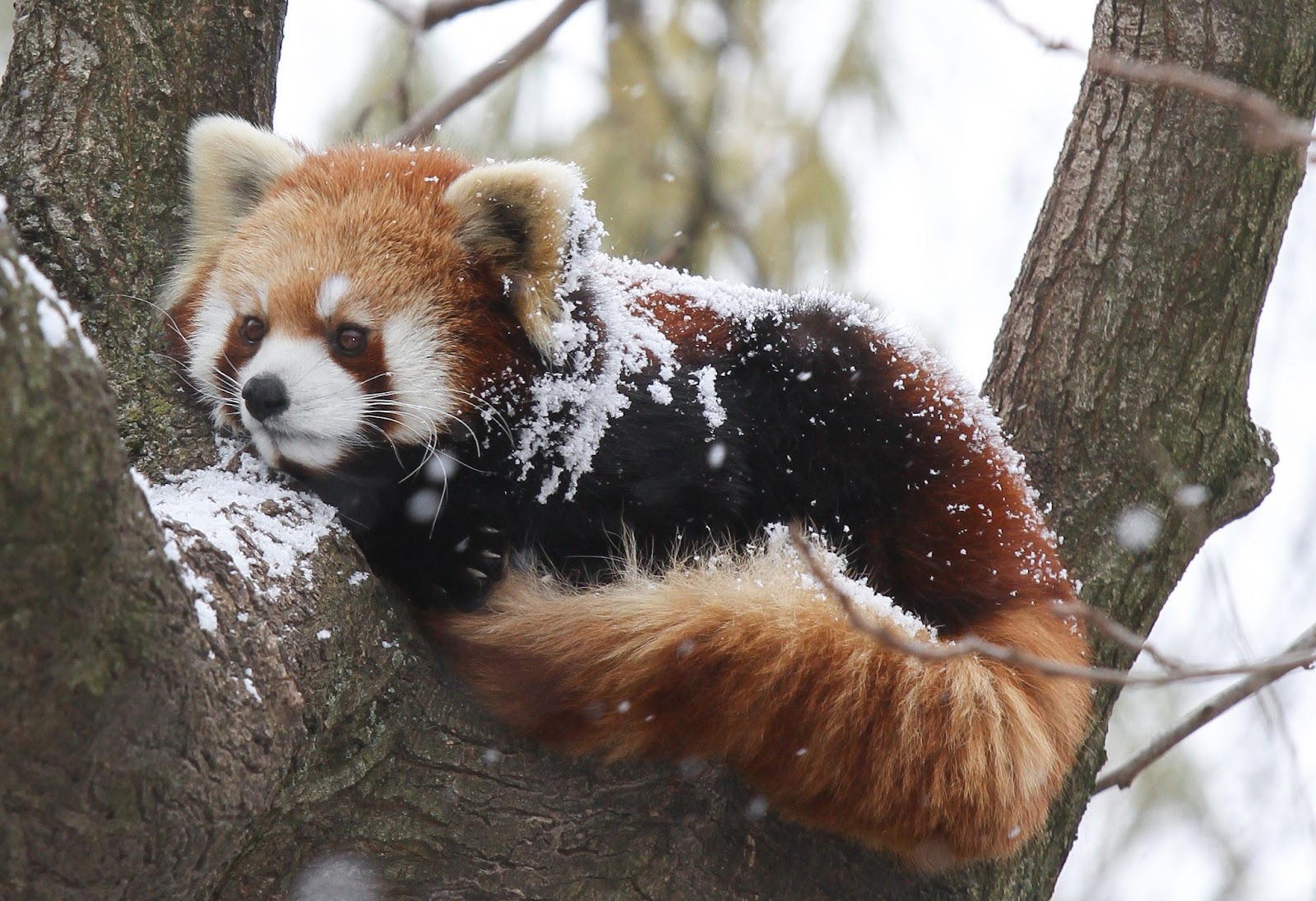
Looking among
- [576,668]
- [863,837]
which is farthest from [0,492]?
[863,837]

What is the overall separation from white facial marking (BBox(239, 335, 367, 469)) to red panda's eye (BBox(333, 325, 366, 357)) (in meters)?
0.03

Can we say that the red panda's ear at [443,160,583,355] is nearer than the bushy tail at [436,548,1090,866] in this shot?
No

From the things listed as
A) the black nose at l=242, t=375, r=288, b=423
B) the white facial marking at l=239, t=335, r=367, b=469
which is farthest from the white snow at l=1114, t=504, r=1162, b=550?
the black nose at l=242, t=375, r=288, b=423

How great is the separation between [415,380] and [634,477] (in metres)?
0.46

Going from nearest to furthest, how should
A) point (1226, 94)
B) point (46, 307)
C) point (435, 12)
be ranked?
point (46, 307) < point (1226, 94) < point (435, 12)

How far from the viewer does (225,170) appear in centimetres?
232

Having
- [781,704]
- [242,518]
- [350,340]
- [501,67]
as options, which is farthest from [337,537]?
[501,67]

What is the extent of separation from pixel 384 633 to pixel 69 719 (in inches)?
26.3

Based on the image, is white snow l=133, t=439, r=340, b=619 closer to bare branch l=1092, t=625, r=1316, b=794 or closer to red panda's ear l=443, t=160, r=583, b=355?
red panda's ear l=443, t=160, r=583, b=355

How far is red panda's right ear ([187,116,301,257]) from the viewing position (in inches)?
90.0

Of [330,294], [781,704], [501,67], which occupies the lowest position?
[781,704]

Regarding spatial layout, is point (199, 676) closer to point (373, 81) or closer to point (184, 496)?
point (184, 496)

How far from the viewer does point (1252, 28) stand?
2.74 metres

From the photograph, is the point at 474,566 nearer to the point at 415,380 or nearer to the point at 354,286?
the point at 415,380
